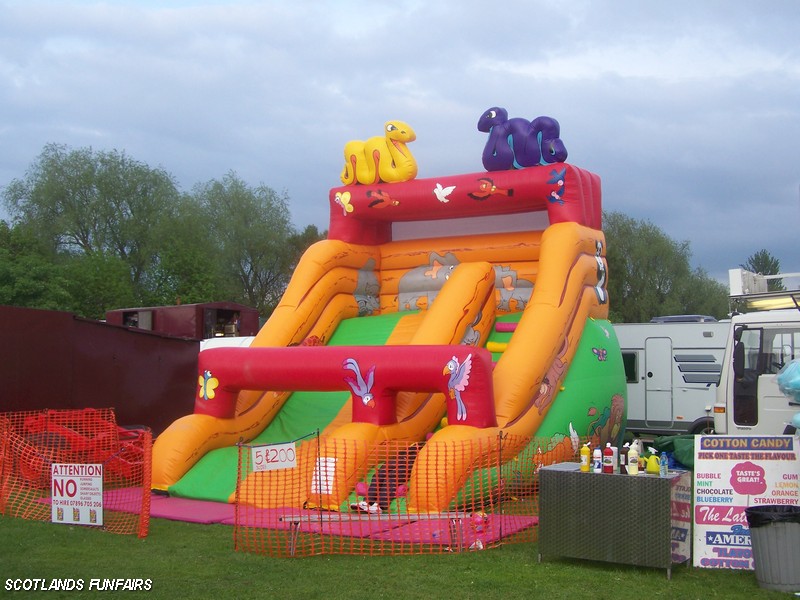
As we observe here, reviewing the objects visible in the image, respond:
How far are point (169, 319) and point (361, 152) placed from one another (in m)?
7.17

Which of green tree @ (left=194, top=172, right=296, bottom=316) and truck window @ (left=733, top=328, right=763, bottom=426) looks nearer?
truck window @ (left=733, top=328, right=763, bottom=426)

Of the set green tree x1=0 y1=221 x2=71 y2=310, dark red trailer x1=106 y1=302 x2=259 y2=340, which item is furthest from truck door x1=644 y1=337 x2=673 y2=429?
green tree x1=0 y1=221 x2=71 y2=310

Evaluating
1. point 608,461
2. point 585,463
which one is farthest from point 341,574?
point 608,461

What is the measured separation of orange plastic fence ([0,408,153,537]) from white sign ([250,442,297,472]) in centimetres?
114

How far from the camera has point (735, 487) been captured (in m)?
6.76

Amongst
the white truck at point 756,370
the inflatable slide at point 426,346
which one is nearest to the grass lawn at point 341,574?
the inflatable slide at point 426,346

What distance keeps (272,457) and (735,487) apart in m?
3.72

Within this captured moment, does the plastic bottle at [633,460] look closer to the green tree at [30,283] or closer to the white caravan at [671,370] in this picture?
the white caravan at [671,370]

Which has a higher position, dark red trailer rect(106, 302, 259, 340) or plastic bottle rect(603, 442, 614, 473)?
Result: dark red trailer rect(106, 302, 259, 340)

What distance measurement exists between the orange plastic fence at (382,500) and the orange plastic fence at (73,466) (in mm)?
1140

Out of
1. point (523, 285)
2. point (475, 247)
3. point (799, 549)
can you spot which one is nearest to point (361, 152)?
point (475, 247)

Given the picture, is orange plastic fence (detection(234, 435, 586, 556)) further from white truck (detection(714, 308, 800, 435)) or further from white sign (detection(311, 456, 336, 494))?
white truck (detection(714, 308, 800, 435))

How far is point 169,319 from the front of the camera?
18578 millimetres

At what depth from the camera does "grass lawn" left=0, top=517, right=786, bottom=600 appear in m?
6.09
